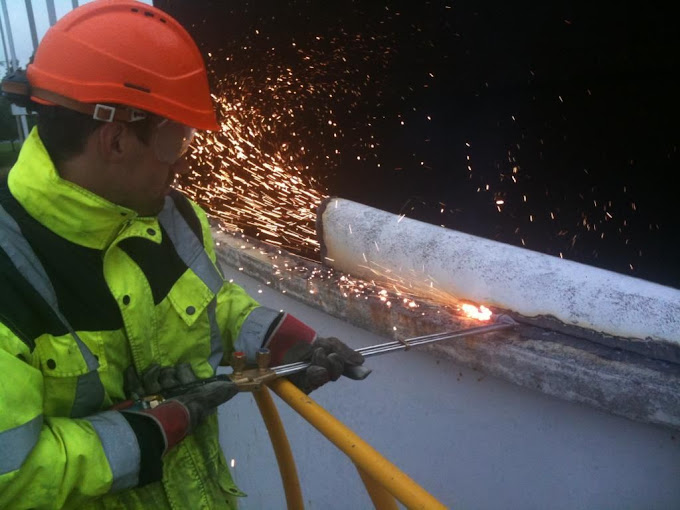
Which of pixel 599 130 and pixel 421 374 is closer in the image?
pixel 421 374

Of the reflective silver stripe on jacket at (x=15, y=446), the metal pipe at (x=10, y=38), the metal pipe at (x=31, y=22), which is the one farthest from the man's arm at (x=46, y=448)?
the metal pipe at (x=10, y=38)

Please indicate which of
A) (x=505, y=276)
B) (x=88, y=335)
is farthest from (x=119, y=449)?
(x=505, y=276)

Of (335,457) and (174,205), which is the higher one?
(174,205)

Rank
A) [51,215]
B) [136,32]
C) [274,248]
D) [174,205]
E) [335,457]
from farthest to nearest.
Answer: [274,248] → [335,457] → [174,205] → [136,32] → [51,215]

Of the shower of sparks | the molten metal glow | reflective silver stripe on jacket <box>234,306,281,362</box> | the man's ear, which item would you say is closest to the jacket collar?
the man's ear

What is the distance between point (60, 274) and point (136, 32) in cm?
57

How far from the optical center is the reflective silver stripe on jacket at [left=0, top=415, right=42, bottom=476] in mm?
1151

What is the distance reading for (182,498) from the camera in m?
1.57

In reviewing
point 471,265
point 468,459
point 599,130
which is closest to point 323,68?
point 599,130

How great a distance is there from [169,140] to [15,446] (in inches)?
29.2

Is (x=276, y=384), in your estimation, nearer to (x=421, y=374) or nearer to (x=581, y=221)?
(x=421, y=374)

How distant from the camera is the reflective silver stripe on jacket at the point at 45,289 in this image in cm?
131

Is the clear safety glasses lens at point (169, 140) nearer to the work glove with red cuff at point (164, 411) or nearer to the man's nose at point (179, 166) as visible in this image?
the man's nose at point (179, 166)

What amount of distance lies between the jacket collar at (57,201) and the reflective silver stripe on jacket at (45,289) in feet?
0.19
